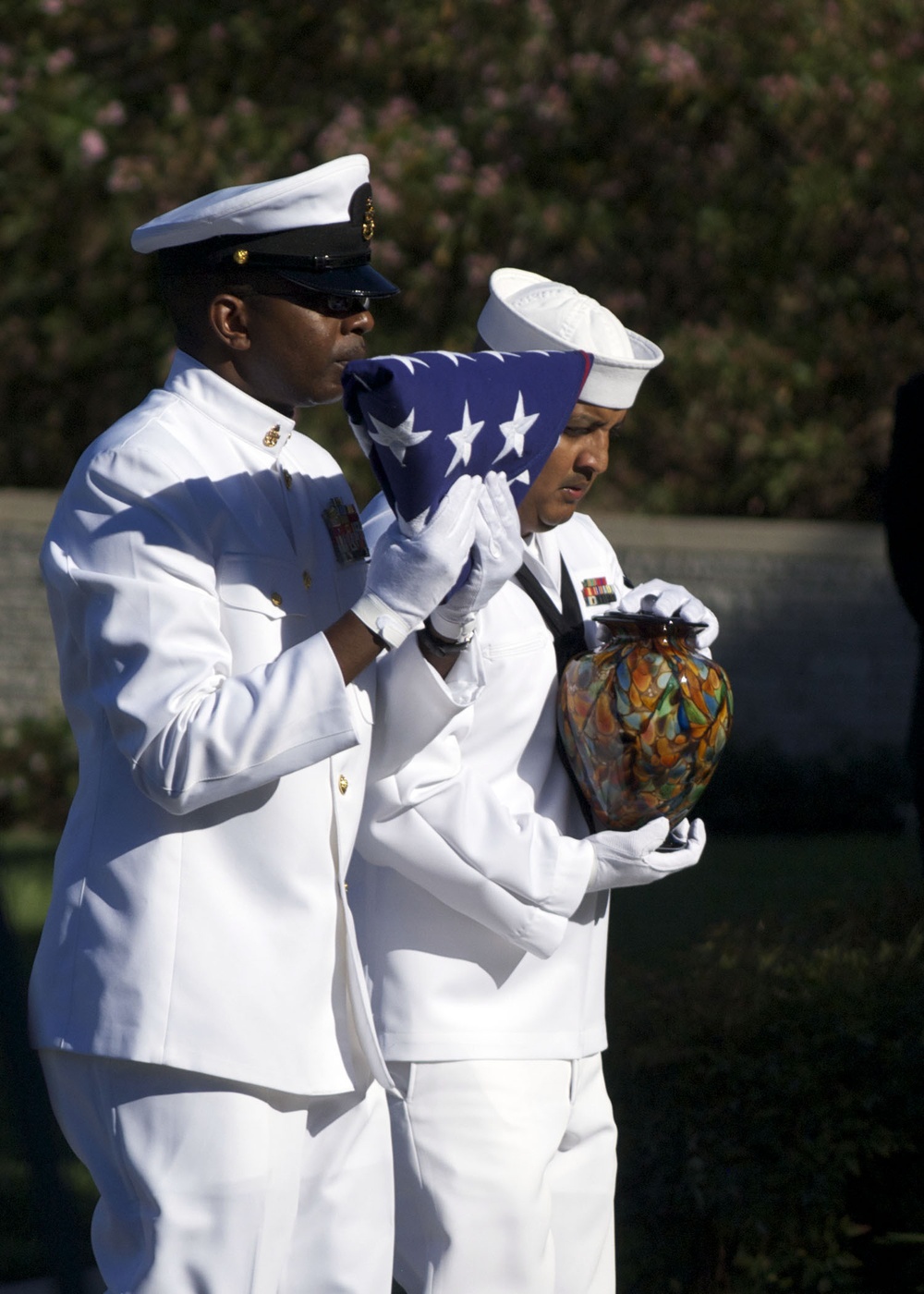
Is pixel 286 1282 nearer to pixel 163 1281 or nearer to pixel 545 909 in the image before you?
pixel 163 1281

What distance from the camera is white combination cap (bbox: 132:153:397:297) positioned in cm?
233

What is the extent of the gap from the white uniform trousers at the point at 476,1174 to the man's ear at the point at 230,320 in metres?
1.13

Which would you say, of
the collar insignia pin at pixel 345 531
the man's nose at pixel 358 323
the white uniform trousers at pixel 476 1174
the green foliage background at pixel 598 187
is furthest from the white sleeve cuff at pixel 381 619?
the green foliage background at pixel 598 187

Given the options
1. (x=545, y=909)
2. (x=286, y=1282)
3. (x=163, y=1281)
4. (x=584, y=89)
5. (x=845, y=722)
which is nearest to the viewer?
(x=163, y=1281)

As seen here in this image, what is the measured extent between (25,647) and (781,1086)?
6.91 meters

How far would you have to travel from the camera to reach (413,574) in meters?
2.17

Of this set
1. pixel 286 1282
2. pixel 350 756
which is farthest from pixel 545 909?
pixel 286 1282

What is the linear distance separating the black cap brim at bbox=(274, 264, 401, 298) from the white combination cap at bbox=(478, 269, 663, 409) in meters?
0.54

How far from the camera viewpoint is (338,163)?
246 centimetres

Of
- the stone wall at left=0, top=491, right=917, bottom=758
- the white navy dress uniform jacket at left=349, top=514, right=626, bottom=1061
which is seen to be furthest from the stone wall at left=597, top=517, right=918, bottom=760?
the white navy dress uniform jacket at left=349, top=514, right=626, bottom=1061

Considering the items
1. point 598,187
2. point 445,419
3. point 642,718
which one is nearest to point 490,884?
point 642,718

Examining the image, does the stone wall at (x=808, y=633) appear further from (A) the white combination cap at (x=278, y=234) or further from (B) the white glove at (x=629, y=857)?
(A) the white combination cap at (x=278, y=234)

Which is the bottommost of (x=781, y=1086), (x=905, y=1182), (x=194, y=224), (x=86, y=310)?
(x=86, y=310)

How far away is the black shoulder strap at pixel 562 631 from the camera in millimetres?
2916
